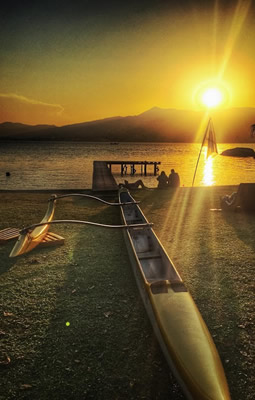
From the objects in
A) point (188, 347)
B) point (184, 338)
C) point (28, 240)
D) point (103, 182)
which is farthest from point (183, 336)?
point (103, 182)

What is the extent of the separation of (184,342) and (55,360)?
2222 mm

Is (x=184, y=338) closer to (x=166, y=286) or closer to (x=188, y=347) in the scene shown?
(x=188, y=347)

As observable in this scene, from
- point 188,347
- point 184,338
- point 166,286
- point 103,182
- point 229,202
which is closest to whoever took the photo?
point 188,347

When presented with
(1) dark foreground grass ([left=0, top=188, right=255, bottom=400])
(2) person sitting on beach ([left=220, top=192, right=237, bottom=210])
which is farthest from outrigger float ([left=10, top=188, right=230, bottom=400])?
(2) person sitting on beach ([left=220, top=192, right=237, bottom=210])

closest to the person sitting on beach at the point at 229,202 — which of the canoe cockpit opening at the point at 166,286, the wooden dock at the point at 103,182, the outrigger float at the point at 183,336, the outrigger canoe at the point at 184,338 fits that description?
the outrigger float at the point at 183,336

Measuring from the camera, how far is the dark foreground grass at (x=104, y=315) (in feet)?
13.4

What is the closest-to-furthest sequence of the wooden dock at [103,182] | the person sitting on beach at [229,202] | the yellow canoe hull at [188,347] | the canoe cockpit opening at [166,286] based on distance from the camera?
the yellow canoe hull at [188,347], the canoe cockpit opening at [166,286], the person sitting on beach at [229,202], the wooden dock at [103,182]

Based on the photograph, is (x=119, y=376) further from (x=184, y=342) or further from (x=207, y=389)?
(x=207, y=389)

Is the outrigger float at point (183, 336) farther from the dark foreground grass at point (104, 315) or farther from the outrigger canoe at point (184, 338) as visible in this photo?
the dark foreground grass at point (104, 315)

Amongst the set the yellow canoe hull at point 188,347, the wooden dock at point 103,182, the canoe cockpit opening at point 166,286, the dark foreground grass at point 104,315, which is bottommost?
the dark foreground grass at point 104,315

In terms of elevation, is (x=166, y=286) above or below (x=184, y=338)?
above

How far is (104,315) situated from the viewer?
224 inches

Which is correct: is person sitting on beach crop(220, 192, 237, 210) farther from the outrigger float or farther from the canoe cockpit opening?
the canoe cockpit opening

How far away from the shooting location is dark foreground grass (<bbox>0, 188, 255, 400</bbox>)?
409 centimetres
